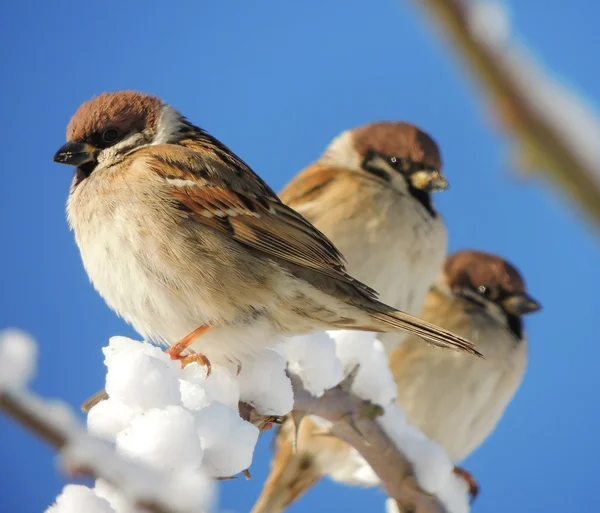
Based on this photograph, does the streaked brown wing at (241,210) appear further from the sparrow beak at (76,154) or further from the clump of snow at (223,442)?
the clump of snow at (223,442)

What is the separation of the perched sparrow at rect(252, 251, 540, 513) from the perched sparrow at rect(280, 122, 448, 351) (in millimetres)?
342

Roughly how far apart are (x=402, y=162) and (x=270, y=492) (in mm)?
1688

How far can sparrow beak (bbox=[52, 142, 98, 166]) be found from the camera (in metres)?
2.49

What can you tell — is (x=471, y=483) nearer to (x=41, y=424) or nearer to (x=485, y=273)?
(x=485, y=273)

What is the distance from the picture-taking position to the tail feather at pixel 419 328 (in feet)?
6.64

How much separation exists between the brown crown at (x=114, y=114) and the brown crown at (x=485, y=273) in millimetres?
2204

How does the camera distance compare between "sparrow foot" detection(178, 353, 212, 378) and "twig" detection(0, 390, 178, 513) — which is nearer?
"twig" detection(0, 390, 178, 513)

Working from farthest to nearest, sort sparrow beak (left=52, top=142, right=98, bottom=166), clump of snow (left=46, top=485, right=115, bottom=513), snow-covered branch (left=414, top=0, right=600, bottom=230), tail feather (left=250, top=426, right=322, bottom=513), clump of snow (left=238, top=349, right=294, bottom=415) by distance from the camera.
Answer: tail feather (left=250, top=426, right=322, bottom=513), sparrow beak (left=52, top=142, right=98, bottom=166), clump of snow (left=238, top=349, right=294, bottom=415), clump of snow (left=46, top=485, right=115, bottom=513), snow-covered branch (left=414, top=0, right=600, bottom=230)

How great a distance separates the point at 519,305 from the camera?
14.2 ft

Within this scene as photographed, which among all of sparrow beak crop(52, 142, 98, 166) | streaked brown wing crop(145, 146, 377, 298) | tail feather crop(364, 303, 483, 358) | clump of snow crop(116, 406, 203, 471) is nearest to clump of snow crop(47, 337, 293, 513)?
clump of snow crop(116, 406, 203, 471)

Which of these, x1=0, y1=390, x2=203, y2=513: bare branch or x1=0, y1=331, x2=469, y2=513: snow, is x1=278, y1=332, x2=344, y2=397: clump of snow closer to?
x1=0, y1=331, x2=469, y2=513: snow

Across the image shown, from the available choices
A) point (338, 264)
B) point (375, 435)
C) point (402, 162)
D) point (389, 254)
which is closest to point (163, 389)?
point (375, 435)

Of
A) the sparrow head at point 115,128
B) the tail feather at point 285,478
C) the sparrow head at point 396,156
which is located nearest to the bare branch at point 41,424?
the sparrow head at point 115,128

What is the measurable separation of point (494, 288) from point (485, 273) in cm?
9
